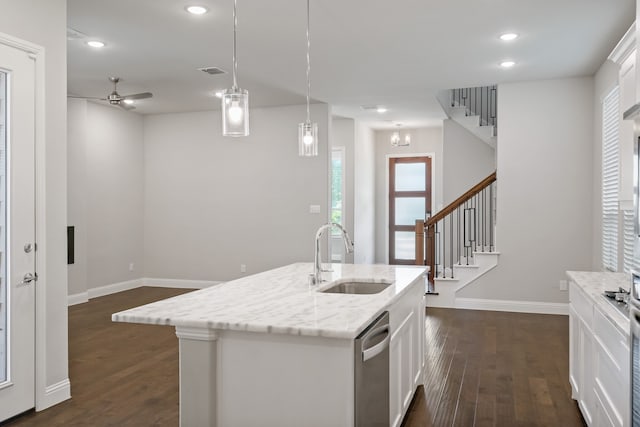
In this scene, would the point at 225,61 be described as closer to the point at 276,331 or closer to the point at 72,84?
the point at 72,84

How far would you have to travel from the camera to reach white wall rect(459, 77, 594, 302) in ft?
19.7

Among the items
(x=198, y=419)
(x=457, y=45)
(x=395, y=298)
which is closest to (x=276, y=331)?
(x=198, y=419)

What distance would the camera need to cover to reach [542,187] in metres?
6.15

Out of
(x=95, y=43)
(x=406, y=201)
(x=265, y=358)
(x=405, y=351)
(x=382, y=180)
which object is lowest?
(x=405, y=351)

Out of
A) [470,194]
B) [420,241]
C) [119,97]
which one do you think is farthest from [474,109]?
[119,97]

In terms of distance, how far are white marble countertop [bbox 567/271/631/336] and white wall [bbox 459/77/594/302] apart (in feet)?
9.50

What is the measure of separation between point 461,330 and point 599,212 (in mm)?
2023

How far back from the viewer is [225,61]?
5.32 metres

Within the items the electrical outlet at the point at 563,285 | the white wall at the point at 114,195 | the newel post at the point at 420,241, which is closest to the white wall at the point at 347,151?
the newel post at the point at 420,241

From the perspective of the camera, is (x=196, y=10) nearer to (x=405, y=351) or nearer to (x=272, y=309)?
(x=272, y=309)

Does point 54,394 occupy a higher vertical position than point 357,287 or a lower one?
lower

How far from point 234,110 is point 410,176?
8.44 metres

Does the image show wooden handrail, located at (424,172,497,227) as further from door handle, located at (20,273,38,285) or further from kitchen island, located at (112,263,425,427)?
door handle, located at (20,273,38,285)

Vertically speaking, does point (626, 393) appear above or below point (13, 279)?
below
